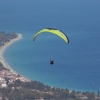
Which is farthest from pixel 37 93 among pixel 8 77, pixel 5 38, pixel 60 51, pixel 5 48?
pixel 5 38

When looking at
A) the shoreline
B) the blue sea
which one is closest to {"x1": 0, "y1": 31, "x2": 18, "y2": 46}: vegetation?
the shoreline

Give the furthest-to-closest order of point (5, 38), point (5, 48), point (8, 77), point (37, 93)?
1. point (5, 38)
2. point (5, 48)
3. point (8, 77)
4. point (37, 93)

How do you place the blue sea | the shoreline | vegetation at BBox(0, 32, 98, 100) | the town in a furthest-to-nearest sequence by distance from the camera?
the shoreline
the blue sea
the town
vegetation at BBox(0, 32, 98, 100)

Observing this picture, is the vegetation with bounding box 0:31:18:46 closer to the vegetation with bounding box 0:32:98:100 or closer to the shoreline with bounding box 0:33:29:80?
the shoreline with bounding box 0:33:29:80

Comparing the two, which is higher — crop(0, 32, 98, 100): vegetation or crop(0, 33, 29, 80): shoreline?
crop(0, 33, 29, 80): shoreline

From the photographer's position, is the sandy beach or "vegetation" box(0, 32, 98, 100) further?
the sandy beach

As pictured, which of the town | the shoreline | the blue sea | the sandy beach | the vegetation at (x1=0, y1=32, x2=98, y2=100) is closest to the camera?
the vegetation at (x1=0, y1=32, x2=98, y2=100)

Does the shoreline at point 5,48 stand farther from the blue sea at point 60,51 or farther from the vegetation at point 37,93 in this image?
the vegetation at point 37,93

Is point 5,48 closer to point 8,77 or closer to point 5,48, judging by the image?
point 5,48
